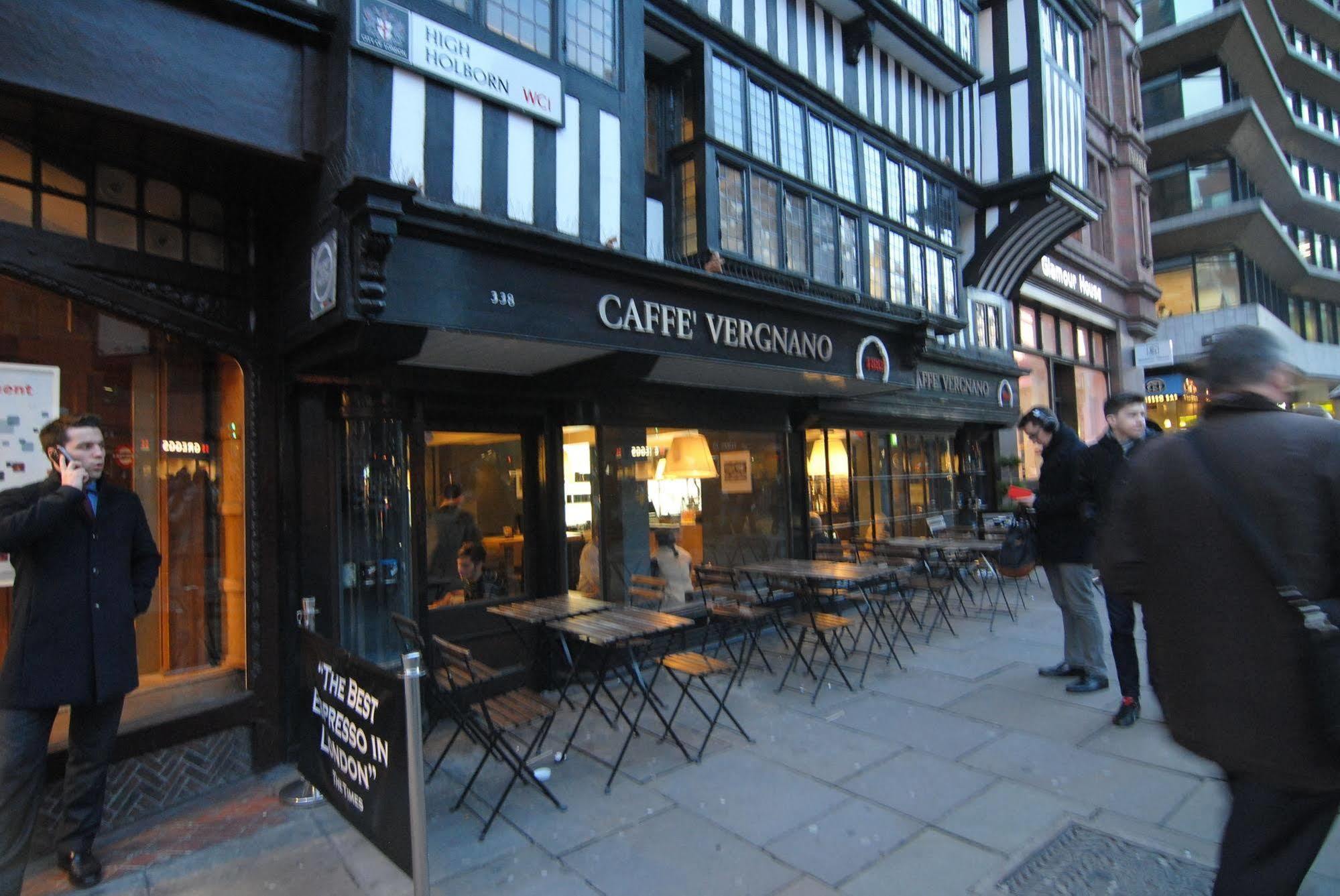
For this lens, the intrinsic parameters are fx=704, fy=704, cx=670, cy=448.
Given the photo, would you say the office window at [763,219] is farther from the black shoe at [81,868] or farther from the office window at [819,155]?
the black shoe at [81,868]

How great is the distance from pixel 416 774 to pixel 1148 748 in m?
4.37

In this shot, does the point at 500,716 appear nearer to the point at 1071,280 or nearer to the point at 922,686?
the point at 922,686

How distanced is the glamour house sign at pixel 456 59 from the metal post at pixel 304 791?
334cm

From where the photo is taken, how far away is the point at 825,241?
8.30m

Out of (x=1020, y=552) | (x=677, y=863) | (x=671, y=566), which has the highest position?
(x=1020, y=552)

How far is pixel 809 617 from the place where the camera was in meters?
5.82

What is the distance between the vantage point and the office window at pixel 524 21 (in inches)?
187

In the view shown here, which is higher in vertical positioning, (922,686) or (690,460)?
(690,460)

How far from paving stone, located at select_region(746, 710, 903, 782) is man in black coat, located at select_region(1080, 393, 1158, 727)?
1651 mm

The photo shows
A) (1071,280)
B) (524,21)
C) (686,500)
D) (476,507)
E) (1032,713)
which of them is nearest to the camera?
(524,21)

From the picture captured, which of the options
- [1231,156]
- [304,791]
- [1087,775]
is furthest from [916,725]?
[1231,156]

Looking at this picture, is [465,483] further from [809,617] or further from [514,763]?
[809,617]

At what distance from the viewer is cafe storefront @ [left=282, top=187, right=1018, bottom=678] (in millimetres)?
4480

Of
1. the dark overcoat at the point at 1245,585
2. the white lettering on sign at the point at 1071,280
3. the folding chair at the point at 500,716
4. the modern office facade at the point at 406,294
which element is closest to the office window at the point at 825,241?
the modern office facade at the point at 406,294
